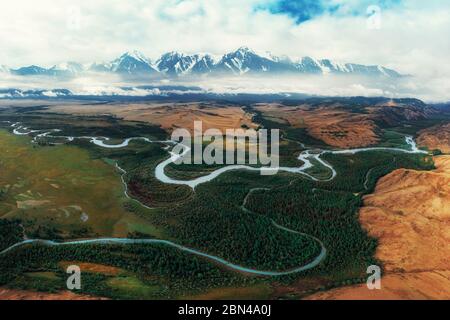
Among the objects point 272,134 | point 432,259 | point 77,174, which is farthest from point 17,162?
point 432,259

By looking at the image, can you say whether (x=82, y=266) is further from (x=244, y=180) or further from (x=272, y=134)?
(x=272, y=134)

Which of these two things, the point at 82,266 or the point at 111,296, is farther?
the point at 82,266

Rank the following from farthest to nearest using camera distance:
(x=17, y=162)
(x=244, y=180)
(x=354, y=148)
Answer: (x=354, y=148) < (x=17, y=162) < (x=244, y=180)

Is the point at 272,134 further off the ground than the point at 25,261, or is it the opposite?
the point at 272,134

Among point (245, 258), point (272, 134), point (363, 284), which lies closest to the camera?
point (363, 284)
